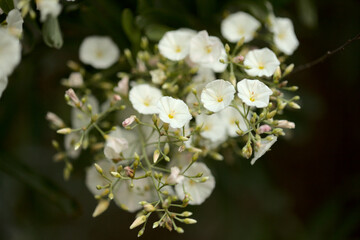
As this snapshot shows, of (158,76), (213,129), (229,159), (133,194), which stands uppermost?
(158,76)

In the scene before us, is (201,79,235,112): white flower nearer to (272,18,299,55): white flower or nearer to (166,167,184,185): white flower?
(166,167,184,185): white flower

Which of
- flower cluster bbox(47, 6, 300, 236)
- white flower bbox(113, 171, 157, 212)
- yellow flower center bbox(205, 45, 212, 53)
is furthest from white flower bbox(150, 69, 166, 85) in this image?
white flower bbox(113, 171, 157, 212)

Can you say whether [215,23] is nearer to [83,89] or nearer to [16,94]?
[83,89]

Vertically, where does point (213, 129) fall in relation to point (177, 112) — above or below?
below

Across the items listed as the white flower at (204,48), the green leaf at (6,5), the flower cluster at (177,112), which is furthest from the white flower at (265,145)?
the green leaf at (6,5)

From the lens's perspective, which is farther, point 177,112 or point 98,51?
point 98,51

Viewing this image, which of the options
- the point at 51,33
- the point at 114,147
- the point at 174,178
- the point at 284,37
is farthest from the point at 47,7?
the point at 284,37

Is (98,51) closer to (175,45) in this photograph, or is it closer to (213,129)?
(175,45)

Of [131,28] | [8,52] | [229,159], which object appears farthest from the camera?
[229,159]

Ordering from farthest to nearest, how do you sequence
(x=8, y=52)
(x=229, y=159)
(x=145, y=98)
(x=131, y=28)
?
1. (x=229, y=159)
2. (x=131, y=28)
3. (x=145, y=98)
4. (x=8, y=52)
